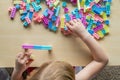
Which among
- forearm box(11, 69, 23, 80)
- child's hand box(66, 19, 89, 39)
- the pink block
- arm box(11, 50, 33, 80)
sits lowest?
forearm box(11, 69, 23, 80)

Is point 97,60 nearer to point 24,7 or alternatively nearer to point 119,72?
point 24,7

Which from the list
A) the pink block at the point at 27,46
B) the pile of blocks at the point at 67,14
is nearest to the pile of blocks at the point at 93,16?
the pile of blocks at the point at 67,14

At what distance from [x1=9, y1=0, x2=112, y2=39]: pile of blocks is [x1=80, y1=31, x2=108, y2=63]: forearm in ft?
0.08

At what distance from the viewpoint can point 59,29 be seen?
34.6 inches

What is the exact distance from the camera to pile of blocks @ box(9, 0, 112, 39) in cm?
86

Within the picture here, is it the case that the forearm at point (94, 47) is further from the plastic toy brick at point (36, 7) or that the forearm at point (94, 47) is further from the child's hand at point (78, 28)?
the plastic toy brick at point (36, 7)

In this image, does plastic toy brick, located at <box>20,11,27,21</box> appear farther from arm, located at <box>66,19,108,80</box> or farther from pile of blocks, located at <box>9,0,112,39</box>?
arm, located at <box>66,19,108,80</box>

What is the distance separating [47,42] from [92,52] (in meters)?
0.15

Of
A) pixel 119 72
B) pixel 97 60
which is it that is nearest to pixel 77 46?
pixel 97 60

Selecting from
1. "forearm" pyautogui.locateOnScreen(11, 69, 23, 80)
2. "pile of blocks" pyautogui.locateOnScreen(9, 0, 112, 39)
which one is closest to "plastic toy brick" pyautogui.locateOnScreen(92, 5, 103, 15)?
"pile of blocks" pyautogui.locateOnScreen(9, 0, 112, 39)

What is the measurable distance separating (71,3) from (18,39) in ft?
0.69

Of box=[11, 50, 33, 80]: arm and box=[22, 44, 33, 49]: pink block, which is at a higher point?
box=[22, 44, 33, 49]: pink block

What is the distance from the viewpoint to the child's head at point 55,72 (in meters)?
0.73

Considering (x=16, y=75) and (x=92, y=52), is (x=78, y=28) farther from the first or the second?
(x=16, y=75)
